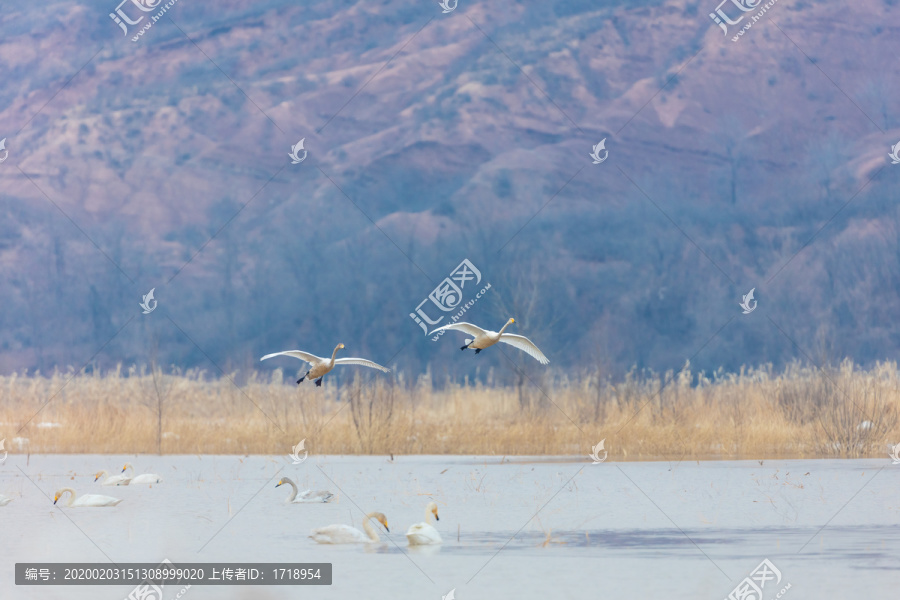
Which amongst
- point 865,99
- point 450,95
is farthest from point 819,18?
point 450,95

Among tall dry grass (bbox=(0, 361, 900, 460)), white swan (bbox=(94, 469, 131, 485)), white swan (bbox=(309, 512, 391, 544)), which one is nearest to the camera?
white swan (bbox=(309, 512, 391, 544))

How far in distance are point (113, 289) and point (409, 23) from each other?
23585 mm

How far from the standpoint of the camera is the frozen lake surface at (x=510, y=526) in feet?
28.2

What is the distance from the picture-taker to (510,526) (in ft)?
37.1

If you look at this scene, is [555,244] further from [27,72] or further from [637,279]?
[27,72]

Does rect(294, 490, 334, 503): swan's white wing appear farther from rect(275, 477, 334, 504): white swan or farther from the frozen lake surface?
the frozen lake surface

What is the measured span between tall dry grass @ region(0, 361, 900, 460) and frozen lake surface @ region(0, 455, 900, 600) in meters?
1.19

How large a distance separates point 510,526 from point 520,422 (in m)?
9.36

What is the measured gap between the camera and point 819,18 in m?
64.5

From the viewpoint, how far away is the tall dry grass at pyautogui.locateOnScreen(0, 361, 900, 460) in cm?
1856
